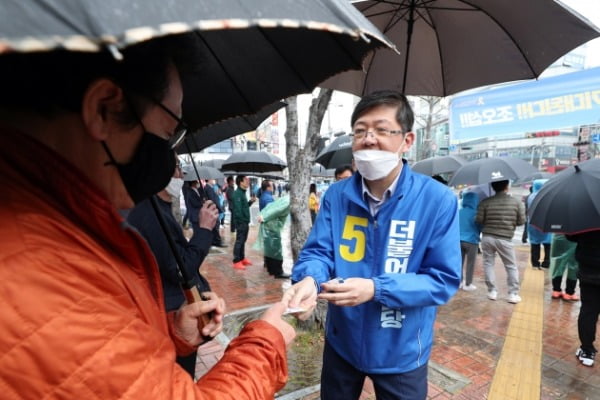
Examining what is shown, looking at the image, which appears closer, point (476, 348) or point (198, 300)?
point (198, 300)

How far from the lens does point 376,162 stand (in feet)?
6.19

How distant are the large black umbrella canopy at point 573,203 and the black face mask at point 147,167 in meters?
3.88

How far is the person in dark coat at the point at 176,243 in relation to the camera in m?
2.18

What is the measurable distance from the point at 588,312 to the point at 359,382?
3263 mm

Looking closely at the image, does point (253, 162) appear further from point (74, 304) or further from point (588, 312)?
point (74, 304)

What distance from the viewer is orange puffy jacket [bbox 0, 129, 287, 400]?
61 cm

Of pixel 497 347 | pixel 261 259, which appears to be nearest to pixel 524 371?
pixel 497 347

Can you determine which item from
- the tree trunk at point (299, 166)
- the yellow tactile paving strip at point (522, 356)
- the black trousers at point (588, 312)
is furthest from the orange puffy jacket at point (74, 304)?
the black trousers at point (588, 312)

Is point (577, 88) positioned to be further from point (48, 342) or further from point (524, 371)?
point (48, 342)

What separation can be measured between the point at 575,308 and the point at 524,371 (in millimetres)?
2643

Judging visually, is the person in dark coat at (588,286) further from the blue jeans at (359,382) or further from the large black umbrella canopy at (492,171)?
the blue jeans at (359,382)

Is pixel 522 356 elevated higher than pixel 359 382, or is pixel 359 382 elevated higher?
pixel 359 382

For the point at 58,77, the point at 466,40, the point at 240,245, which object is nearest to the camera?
the point at 58,77

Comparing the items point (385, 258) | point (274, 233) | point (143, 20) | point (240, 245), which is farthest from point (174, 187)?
point (240, 245)
